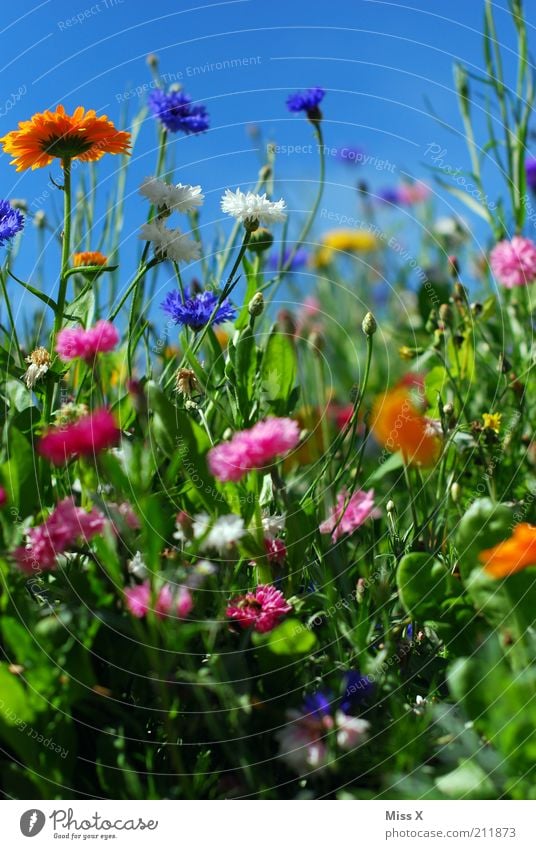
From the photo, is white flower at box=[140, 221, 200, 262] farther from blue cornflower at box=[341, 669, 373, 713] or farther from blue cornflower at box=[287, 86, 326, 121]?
blue cornflower at box=[341, 669, 373, 713]

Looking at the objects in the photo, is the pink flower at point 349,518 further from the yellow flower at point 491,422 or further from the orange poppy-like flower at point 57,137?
the orange poppy-like flower at point 57,137

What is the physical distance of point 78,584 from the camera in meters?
0.57

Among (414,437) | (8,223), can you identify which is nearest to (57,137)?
(8,223)

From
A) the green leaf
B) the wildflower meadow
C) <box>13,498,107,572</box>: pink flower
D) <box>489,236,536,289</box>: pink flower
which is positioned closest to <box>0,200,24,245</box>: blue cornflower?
the wildflower meadow

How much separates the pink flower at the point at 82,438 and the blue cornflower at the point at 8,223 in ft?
0.67

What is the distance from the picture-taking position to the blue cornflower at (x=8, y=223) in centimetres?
74

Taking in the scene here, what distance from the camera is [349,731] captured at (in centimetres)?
54

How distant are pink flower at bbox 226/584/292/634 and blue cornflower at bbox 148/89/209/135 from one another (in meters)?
0.51

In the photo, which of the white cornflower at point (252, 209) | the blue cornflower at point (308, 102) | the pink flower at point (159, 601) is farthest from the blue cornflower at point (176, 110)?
the pink flower at point (159, 601)

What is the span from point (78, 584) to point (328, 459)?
0.80ft

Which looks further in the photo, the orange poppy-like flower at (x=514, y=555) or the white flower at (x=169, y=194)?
the white flower at (x=169, y=194)

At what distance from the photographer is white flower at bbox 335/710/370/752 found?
537mm

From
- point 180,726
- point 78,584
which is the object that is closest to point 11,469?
point 78,584

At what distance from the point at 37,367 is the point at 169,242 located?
0.14 metres
